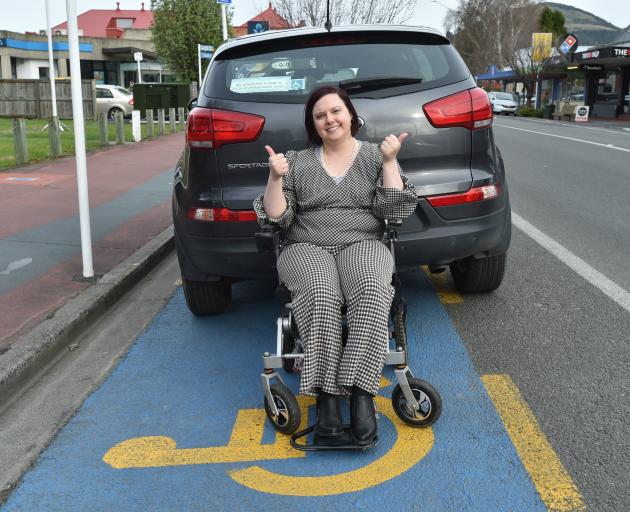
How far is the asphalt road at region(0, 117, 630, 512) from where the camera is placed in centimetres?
275

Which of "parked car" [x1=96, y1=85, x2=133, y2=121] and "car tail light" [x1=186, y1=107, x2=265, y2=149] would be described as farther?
"parked car" [x1=96, y1=85, x2=133, y2=121]

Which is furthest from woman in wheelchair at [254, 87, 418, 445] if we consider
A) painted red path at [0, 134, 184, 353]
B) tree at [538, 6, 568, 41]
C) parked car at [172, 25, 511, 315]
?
tree at [538, 6, 568, 41]

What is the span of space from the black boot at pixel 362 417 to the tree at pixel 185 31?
37.8m

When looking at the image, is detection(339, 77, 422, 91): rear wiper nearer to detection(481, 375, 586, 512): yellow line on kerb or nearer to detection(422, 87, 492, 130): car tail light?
detection(422, 87, 492, 130): car tail light

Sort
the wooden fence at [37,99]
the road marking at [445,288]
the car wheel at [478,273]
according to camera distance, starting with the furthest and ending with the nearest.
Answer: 1. the wooden fence at [37,99]
2. the road marking at [445,288]
3. the car wheel at [478,273]

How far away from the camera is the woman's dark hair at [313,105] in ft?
11.3

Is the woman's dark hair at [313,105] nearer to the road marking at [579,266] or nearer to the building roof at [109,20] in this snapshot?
the road marking at [579,266]

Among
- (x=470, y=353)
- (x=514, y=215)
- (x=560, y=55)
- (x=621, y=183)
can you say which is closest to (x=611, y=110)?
(x=560, y=55)

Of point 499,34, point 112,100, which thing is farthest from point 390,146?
point 499,34

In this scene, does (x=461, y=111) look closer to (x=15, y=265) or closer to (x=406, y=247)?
(x=406, y=247)

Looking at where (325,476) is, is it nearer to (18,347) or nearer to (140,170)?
(18,347)

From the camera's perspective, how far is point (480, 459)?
2928 millimetres

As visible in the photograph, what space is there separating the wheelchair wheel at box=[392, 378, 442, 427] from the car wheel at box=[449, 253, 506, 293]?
1722mm

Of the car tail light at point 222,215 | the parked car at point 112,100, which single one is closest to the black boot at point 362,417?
the car tail light at point 222,215
